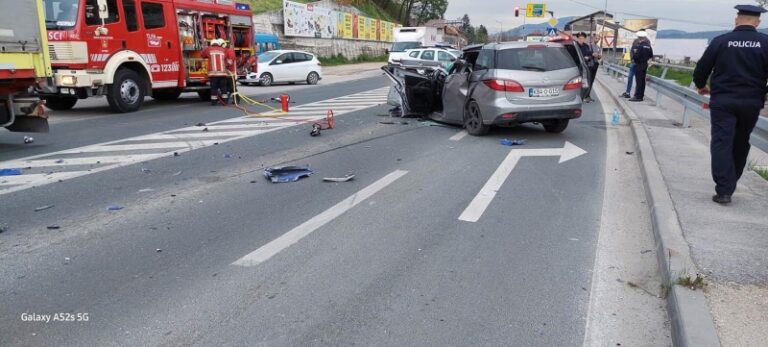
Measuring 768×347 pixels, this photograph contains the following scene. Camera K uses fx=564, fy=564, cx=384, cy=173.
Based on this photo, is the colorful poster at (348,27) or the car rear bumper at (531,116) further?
the colorful poster at (348,27)

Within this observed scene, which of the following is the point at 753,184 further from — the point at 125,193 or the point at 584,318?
the point at 125,193

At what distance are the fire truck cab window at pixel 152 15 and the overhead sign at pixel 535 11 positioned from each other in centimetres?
5199

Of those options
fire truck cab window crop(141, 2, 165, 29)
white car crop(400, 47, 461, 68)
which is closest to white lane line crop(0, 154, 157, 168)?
fire truck cab window crop(141, 2, 165, 29)

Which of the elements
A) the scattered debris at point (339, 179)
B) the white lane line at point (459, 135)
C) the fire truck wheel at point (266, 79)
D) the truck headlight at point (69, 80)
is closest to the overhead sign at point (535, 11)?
the fire truck wheel at point (266, 79)

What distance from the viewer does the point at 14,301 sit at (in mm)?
3756

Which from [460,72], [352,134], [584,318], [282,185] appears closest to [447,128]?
[460,72]

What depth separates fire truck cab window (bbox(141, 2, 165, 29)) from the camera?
14.3m

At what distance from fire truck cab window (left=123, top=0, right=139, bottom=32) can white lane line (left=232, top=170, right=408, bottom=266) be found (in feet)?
32.4

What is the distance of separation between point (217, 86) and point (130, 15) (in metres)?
2.90

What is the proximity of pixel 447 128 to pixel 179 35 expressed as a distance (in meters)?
8.41

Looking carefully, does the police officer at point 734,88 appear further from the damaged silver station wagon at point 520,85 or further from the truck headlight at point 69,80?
the truck headlight at point 69,80

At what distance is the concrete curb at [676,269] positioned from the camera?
317 cm

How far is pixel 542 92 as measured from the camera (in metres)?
9.53

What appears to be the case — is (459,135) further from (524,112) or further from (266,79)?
(266,79)
